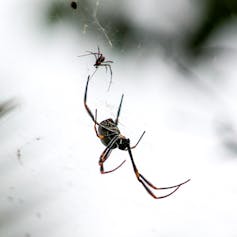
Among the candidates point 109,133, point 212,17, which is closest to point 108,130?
point 109,133

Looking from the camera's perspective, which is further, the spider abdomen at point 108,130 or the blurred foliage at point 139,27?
the spider abdomen at point 108,130

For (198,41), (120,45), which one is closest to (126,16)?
(120,45)

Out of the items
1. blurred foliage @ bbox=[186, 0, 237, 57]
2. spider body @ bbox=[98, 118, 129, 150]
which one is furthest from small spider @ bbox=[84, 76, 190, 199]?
blurred foliage @ bbox=[186, 0, 237, 57]

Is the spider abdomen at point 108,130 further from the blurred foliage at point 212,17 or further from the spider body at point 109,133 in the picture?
the blurred foliage at point 212,17

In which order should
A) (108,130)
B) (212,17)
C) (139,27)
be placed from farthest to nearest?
(108,130)
(139,27)
(212,17)

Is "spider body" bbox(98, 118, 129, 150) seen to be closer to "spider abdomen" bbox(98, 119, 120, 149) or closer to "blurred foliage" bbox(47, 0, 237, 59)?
"spider abdomen" bbox(98, 119, 120, 149)

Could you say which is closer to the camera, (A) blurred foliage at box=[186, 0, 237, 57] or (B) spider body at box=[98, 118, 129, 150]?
(A) blurred foliage at box=[186, 0, 237, 57]

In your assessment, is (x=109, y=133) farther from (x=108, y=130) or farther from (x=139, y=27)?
(x=139, y=27)

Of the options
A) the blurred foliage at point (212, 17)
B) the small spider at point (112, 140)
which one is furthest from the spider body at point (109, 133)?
the blurred foliage at point (212, 17)

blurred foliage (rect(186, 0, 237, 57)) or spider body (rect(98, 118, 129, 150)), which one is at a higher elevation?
blurred foliage (rect(186, 0, 237, 57))
